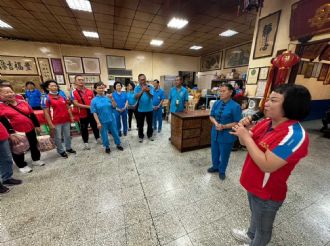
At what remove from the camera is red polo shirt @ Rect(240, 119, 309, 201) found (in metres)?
0.74

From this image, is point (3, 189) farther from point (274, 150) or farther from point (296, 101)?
point (296, 101)

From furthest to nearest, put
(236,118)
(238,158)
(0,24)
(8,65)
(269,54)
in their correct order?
(8,65)
(0,24)
(269,54)
(238,158)
(236,118)

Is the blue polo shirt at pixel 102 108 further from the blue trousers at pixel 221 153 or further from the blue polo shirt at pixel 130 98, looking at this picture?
the blue trousers at pixel 221 153

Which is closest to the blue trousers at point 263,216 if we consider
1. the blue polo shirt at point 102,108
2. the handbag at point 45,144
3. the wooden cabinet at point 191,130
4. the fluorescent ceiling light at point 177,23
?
the wooden cabinet at point 191,130

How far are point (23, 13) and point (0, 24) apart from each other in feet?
5.68

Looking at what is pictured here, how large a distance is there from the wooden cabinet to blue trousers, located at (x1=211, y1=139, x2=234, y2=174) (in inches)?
31.3

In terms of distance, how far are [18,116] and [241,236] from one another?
327cm

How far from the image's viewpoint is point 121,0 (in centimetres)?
322

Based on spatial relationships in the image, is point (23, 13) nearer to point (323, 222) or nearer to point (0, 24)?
point (0, 24)

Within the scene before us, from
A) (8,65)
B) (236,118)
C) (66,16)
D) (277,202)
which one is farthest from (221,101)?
(8,65)

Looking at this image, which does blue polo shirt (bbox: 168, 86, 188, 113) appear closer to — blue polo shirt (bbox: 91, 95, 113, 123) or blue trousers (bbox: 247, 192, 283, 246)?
blue polo shirt (bbox: 91, 95, 113, 123)

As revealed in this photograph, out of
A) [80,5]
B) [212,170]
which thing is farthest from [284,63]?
[80,5]

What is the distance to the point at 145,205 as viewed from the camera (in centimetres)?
173

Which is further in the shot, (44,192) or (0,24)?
(0,24)
